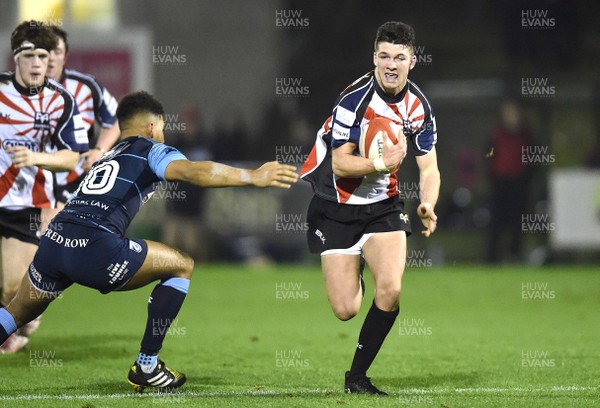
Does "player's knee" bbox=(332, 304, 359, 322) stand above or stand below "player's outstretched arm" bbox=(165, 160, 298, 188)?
below

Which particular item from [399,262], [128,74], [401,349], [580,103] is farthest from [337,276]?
[580,103]

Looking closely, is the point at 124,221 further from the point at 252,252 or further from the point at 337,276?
the point at 252,252

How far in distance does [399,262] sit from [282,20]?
16.4 metres

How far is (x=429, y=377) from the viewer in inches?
299

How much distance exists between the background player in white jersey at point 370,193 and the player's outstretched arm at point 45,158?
1820 millimetres

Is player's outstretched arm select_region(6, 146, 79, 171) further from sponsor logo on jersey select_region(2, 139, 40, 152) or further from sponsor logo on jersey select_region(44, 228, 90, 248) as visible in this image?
sponsor logo on jersey select_region(44, 228, 90, 248)

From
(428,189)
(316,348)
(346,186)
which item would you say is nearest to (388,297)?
(428,189)

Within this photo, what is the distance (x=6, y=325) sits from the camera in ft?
21.8

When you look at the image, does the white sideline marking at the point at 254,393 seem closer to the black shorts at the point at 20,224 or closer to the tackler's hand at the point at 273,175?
the tackler's hand at the point at 273,175

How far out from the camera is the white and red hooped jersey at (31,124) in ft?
27.3

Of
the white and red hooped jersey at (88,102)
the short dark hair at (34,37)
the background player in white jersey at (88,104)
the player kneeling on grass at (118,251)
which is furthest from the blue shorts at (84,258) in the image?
the white and red hooped jersey at (88,102)

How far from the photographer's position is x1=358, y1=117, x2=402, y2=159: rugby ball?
22.0 ft

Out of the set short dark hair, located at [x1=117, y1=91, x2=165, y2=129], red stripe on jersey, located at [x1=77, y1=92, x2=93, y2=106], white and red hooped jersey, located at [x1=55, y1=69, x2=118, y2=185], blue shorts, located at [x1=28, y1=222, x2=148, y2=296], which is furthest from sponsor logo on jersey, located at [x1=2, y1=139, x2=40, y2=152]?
blue shorts, located at [x1=28, y1=222, x2=148, y2=296]

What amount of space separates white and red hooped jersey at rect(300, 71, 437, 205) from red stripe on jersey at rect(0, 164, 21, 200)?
254cm
